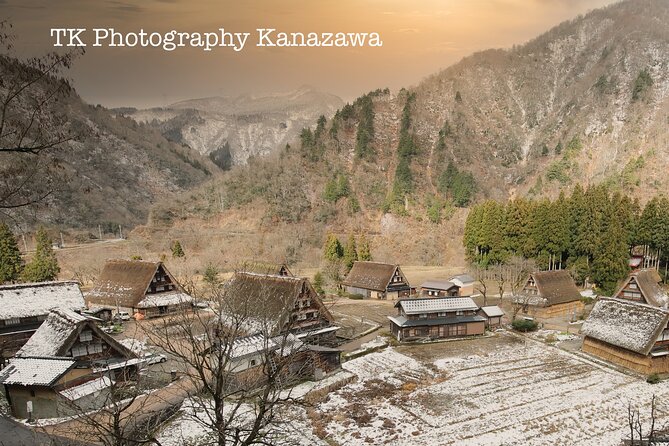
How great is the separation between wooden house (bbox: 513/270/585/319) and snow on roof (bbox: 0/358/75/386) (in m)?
34.3

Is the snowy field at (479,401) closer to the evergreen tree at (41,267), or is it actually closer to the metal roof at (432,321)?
the metal roof at (432,321)

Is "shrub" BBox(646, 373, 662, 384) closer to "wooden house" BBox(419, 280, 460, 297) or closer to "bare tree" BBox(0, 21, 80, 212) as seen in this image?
"wooden house" BBox(419, 280, 460, 297)

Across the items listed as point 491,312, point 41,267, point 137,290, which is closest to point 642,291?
point 491,312

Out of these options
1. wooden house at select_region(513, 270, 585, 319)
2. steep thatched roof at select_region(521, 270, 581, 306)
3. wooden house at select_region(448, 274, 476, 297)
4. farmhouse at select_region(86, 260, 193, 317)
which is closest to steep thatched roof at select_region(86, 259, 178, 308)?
farmhouse at select_region(86, 260, 193, 317)

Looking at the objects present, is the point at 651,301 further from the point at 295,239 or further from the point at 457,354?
the point at 295,239

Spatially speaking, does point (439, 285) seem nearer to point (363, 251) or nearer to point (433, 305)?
point (433, 305)

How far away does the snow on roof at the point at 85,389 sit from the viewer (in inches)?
802

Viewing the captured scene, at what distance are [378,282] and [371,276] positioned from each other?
136 cm

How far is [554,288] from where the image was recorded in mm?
38250

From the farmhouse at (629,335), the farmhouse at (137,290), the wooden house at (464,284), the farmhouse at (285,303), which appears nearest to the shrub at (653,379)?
the farmhouse at (629,335)

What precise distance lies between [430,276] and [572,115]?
216 ft

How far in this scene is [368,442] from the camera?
18938 millimetres

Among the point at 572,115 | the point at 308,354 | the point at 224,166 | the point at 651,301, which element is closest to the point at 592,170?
the point at 572,115

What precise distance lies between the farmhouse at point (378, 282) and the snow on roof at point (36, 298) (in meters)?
27.1
